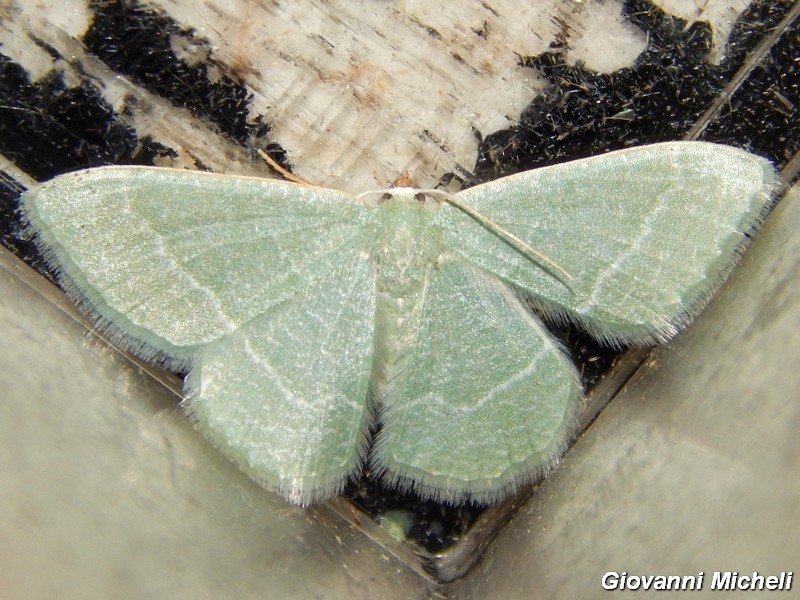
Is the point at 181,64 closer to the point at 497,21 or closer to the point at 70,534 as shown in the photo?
the point at 497,21

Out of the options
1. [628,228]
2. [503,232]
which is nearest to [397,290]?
[503,232]

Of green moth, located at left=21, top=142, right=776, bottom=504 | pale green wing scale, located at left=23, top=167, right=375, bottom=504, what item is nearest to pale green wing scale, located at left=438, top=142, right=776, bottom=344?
green moth, located at left=21, top=142, right=776, bottom=504

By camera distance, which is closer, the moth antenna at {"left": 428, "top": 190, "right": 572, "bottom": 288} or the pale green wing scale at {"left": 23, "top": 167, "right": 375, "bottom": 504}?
the pale green wing scale at {"left": 23, "top": 167, "right": 375, "bottom": 504}

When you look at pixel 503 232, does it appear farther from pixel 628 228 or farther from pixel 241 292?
pixel 241 292

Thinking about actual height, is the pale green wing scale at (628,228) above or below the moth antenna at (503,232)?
above

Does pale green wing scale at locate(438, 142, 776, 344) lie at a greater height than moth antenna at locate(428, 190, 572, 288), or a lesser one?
greater

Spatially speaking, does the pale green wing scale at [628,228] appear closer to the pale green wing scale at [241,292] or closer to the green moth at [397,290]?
the green moth at [397,290]

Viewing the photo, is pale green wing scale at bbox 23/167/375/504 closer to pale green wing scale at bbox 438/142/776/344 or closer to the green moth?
the green moth

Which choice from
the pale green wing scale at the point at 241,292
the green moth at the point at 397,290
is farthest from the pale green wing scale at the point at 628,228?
the pale green wing scale at the point at 241,292
